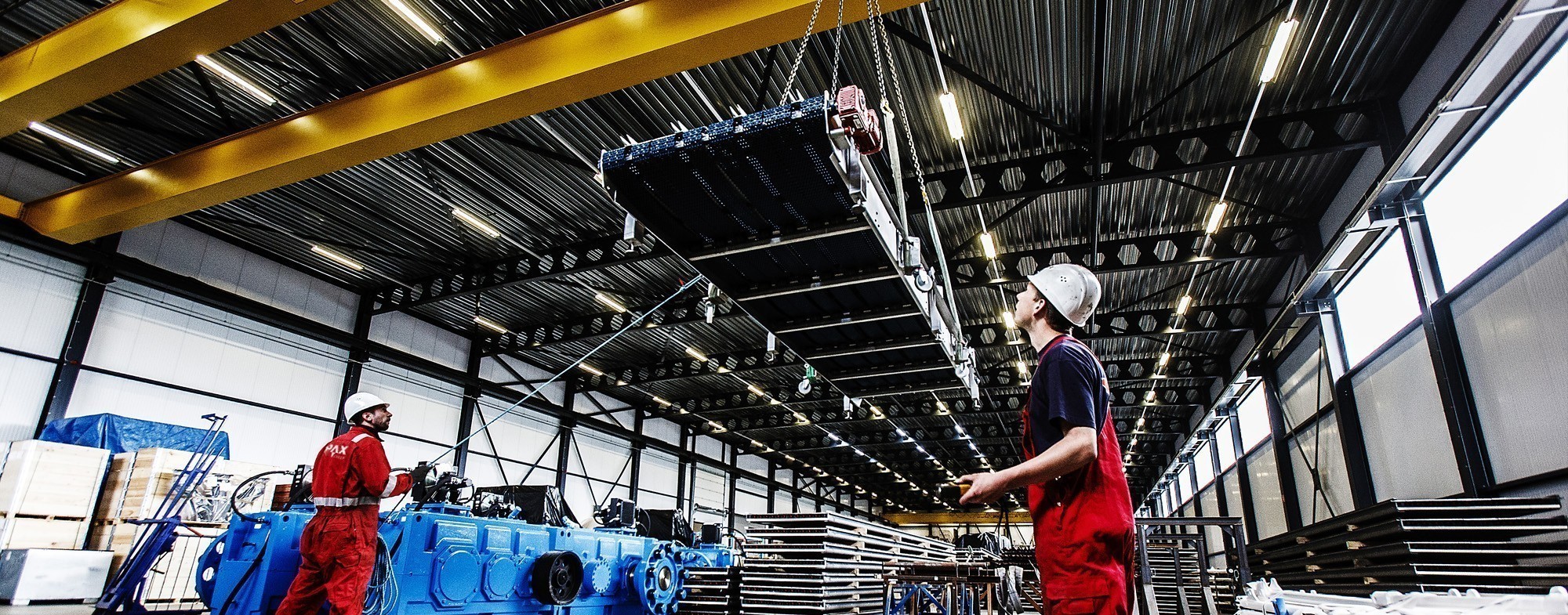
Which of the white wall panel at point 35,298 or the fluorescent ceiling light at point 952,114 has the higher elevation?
the fluorescent ceiling light at point 952,114

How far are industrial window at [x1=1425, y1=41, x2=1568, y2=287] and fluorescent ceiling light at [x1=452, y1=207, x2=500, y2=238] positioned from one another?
508 inches

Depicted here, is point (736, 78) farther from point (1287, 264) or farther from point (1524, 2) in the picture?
point (1287, 264)

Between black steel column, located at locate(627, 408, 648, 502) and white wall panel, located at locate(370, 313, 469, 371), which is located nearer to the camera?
white wall panel, located at locate(370, 313, 469, 371)

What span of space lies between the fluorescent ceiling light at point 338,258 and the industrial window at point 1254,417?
18148mm

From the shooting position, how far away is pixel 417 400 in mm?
16844

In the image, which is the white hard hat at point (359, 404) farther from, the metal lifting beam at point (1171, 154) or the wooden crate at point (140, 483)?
the metal lifting beam at point (1171, 154)

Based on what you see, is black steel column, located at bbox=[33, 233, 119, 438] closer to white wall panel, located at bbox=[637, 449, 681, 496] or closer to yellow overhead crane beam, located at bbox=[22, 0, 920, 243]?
yellow overhead crane beam, located at bbox=[22, 0, 920, 243]

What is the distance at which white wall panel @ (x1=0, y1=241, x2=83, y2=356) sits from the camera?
34.8 feet

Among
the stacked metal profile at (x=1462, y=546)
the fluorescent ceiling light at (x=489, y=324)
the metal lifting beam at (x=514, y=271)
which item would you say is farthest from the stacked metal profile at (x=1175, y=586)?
the fluorescent ceiling light at (x=489, y=324)

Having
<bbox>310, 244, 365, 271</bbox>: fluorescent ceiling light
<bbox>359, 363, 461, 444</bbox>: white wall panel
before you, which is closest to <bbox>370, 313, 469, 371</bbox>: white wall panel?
→ <bbox>359, 363, 461, 444</bbox>: white wall panel

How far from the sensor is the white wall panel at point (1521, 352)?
630 centimetres

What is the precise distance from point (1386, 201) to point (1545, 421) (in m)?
3.14

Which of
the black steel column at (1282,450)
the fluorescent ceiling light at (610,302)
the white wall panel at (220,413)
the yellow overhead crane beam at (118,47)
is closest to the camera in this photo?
the yellow overhead crane beam at (118,47)

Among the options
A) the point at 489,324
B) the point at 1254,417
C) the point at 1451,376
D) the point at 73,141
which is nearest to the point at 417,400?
the point at 489,324
